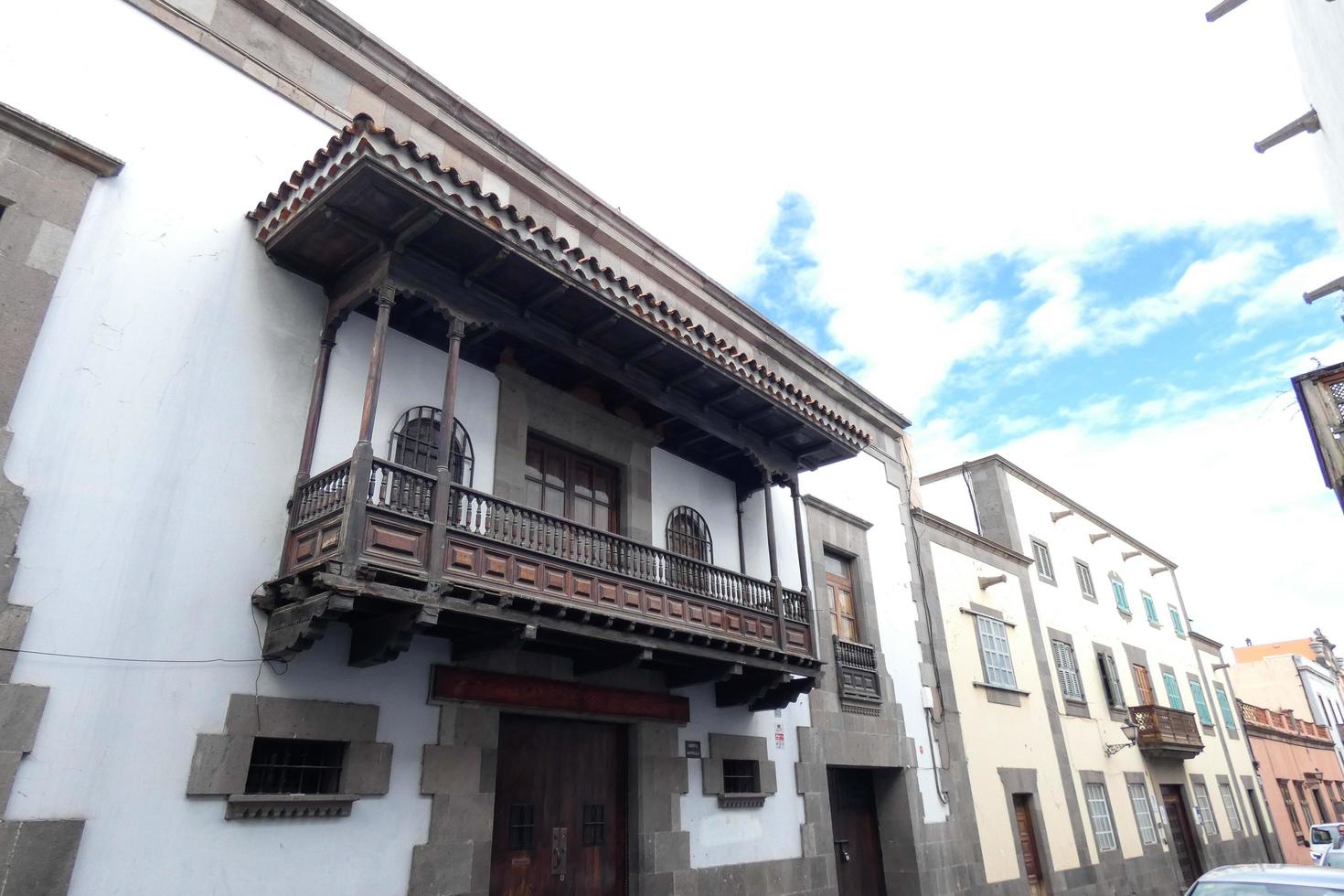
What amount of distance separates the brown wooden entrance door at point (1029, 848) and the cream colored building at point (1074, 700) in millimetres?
32

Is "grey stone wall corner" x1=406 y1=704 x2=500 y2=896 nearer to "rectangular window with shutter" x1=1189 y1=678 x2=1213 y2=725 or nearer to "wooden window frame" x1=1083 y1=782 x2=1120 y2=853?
"wooden window frame" x1=1083 y1=782 x2=1120 y2=853

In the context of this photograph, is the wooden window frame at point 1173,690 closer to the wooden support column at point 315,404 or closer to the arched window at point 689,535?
the arched window at point 689,535

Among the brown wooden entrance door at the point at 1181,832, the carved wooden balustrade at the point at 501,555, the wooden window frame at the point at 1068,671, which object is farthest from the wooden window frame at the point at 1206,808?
the carved wooden balustrade at the point at 501,555

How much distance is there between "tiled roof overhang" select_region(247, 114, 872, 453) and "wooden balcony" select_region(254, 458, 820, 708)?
219 cm

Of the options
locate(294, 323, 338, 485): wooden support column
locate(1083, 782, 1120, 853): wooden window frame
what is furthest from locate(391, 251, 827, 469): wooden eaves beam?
locate(1083, 782, 1120, 853): wooden window frame

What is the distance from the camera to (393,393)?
7.68 m

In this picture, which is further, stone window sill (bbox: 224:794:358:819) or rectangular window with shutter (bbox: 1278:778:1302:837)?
rectangular window with shutter (bbox: 1278:778:1302:837)

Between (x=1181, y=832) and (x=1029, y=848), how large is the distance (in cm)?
893

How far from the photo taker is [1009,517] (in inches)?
729

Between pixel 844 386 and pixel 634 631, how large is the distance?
27.3ft

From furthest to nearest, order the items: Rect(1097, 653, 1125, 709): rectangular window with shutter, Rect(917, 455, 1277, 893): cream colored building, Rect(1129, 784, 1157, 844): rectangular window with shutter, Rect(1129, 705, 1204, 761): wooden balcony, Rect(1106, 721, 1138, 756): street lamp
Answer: Rect(1097, 653, 1125, 709): rectangular window with shutter < Rect(1129, 705, 1204, 761): wooden balcony < Rect(1106, 721, 1138, 756): street lamp < Rect(1129, 784, 1157, 844): rectangular window with shutter < Rect(917, 455, 1277, 893): cream colored building

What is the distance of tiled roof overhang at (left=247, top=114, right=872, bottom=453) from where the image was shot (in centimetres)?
625

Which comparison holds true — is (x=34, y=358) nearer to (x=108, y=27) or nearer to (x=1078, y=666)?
(x=108, y=27)

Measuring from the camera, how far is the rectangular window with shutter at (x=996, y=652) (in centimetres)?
1506
